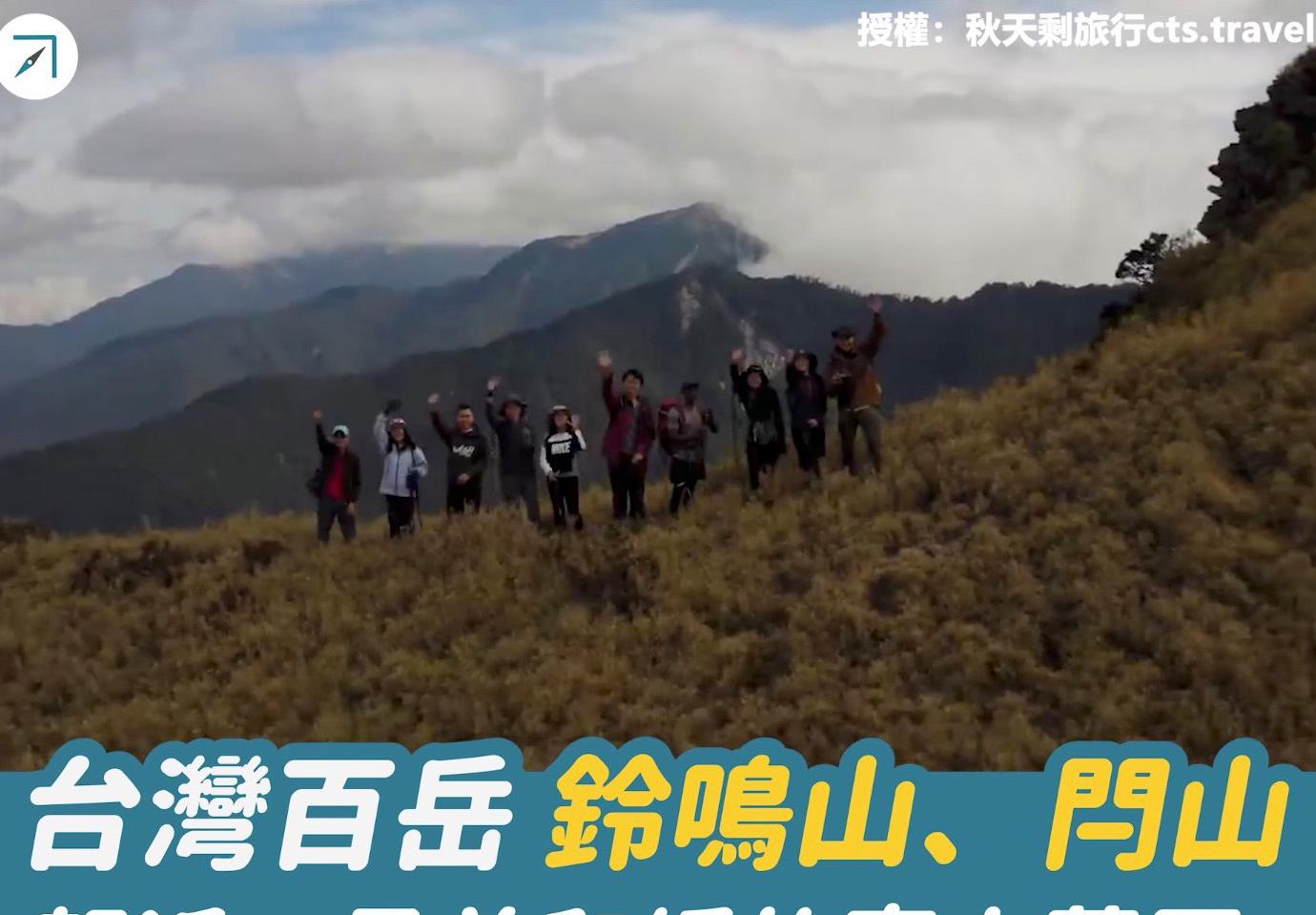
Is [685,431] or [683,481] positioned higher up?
[685,431]

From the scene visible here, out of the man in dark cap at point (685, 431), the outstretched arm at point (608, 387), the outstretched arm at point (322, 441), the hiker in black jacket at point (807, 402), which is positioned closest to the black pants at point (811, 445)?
the hiker in black jacket at point (807, 402)

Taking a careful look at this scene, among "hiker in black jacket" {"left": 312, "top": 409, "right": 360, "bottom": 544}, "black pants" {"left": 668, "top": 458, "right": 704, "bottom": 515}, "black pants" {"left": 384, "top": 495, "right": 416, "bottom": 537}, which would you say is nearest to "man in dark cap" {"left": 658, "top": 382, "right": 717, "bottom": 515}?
"black pants" {"left": 668, "top": 458, "right": 704, "bottom": 515}

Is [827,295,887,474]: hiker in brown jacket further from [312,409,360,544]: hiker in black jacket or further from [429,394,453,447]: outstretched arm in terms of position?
[312,409,360,544]: hiker in black jacket

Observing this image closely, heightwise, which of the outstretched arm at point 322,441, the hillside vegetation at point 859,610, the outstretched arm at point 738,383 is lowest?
the hillside vegetation at point 859,610

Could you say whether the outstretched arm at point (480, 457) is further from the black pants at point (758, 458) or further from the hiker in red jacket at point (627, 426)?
the black pants at point (758, 458)

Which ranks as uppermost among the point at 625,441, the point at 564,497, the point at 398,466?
the point at 625,441

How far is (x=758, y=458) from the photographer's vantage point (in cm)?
1583

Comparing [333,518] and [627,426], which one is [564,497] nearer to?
[627,426]

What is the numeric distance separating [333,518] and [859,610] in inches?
291

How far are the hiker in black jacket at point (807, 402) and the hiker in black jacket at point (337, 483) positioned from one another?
542 centimetres

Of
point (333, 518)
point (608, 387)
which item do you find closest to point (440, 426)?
point (333, 518)

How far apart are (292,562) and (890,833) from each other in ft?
33.0

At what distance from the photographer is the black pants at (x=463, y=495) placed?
16234mm

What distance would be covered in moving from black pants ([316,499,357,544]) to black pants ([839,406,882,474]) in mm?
6286
